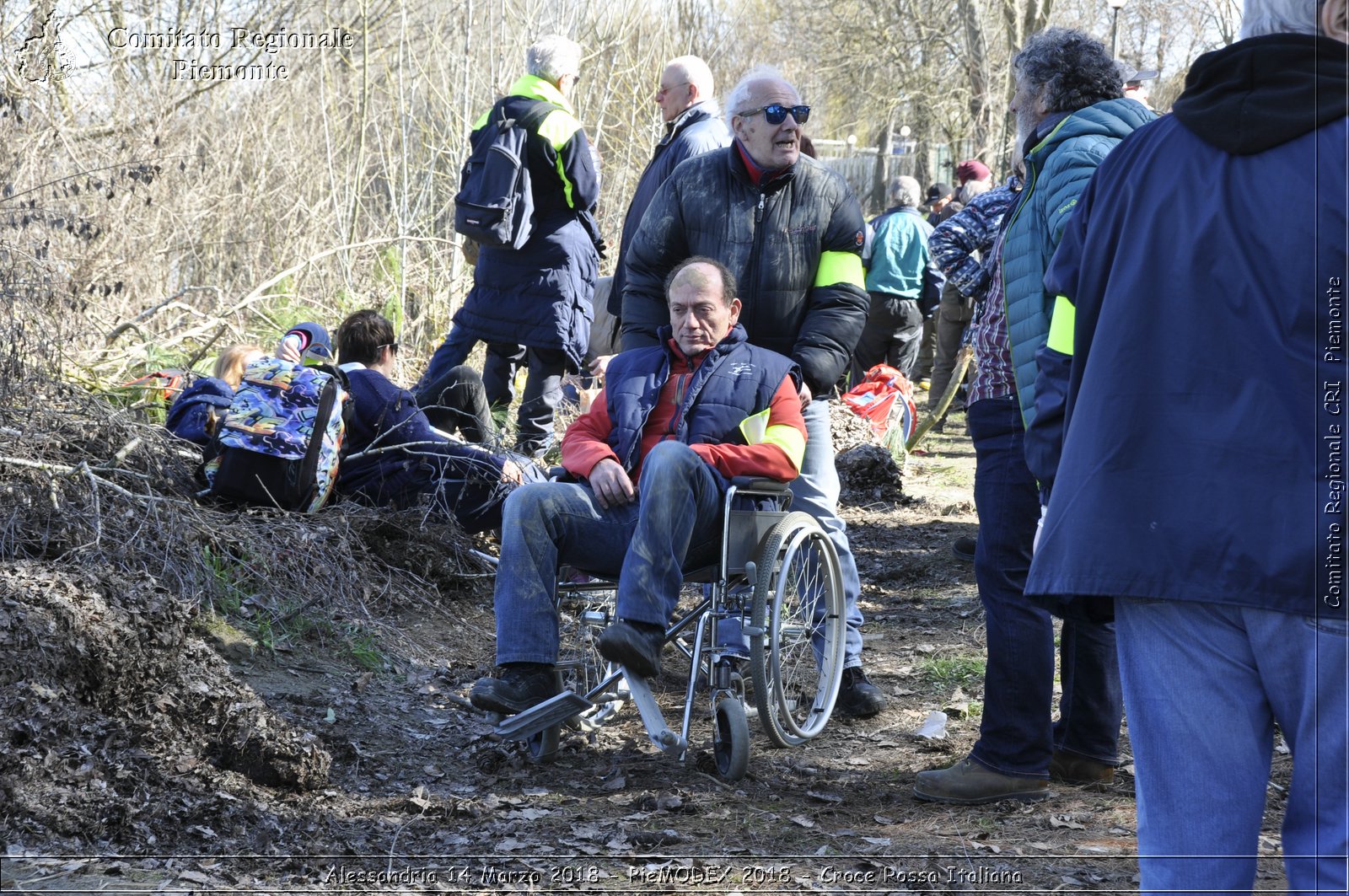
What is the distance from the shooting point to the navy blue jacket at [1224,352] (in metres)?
1.89

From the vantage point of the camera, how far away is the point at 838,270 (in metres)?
4.66

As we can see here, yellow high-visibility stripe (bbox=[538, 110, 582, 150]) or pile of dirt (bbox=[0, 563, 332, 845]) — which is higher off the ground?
yellow high-visibility stripe (bbox=[538, 110, 582, 150])

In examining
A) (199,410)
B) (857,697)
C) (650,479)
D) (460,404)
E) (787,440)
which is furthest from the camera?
(460,404)

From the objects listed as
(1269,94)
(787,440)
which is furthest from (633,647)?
(1269,94)

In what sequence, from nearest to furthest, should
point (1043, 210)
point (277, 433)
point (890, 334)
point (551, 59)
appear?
point (1043, 210), point (277, 433), point (551, 59), point (890, 334)

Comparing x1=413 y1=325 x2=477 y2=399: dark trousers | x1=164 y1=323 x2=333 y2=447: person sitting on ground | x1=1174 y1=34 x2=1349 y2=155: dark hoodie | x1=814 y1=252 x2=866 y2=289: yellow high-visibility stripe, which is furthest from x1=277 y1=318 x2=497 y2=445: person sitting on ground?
x1=1174 y1=34 x2=1349 y2=155: dark hoodie

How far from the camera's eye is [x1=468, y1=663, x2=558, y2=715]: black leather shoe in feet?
12.9

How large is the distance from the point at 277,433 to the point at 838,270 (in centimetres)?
228

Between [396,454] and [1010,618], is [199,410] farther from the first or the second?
[1010,618]

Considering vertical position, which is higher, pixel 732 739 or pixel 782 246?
pixel 782 246

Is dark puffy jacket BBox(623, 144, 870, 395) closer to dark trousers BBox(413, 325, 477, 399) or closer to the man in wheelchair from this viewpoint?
the man in wheelchair

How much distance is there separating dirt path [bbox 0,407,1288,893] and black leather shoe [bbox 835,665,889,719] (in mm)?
51

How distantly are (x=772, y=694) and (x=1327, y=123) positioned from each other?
2.62 metres

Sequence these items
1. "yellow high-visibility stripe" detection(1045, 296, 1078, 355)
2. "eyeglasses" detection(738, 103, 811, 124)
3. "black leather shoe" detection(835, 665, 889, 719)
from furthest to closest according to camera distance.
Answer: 1. "black leather shoe" detection(835, 665, 889, 719)
2. "eyeglasses" detection(738, 103, 811, 124)
3. "yellow high-visibility stripe" detection(1045, 296, 1078, 355)
